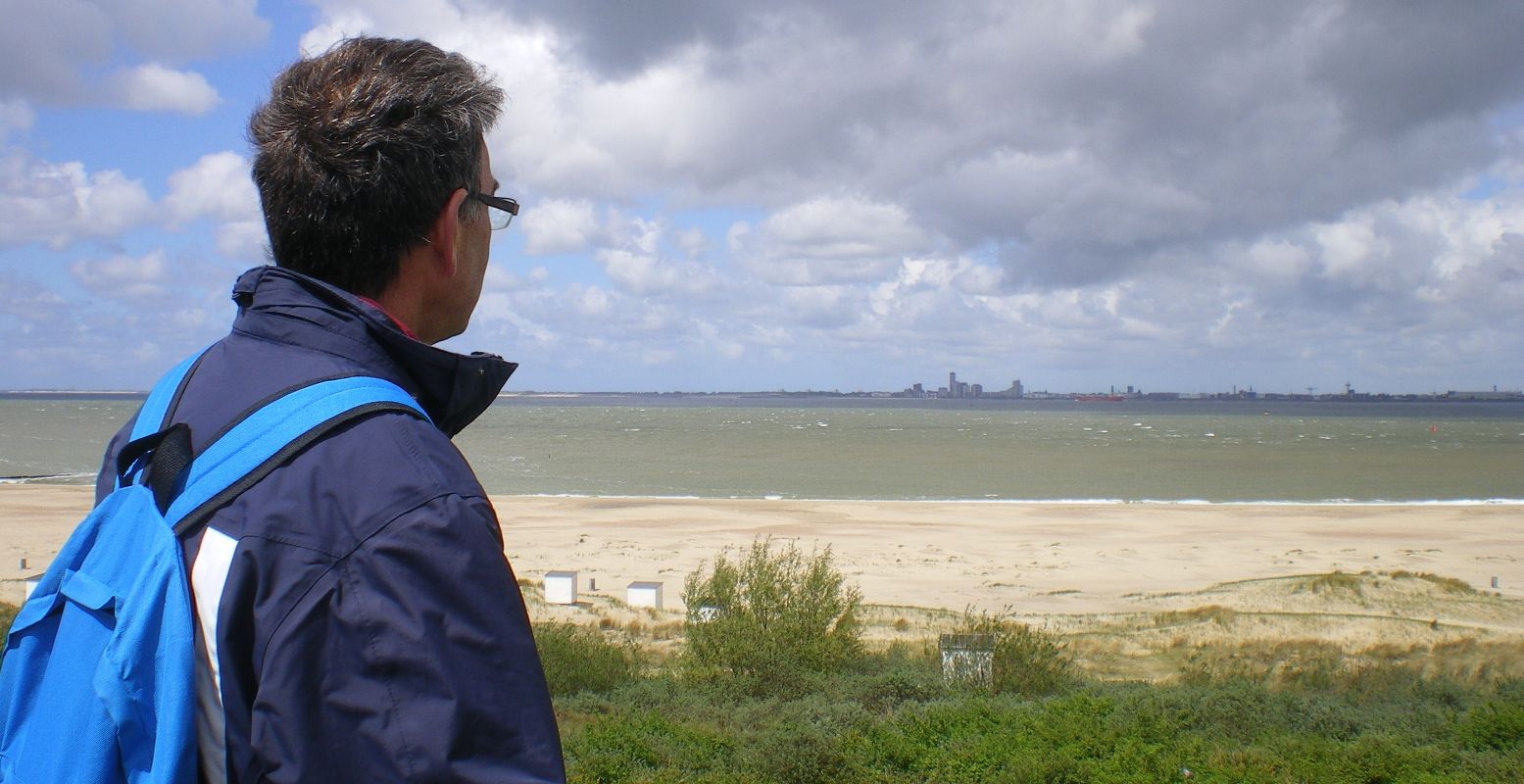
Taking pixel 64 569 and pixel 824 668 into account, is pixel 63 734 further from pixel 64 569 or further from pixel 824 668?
pixel 824 668

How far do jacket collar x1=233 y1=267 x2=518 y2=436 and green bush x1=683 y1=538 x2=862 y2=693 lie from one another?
8.07m

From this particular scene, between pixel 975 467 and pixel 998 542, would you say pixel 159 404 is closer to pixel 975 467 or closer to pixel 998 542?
pixel 998 542

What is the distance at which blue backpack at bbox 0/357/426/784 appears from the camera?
1226 millimetres

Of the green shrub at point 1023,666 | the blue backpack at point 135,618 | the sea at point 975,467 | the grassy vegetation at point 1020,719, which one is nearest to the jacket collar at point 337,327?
the blue backpack at point 135,618

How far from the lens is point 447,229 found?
5.16 ft

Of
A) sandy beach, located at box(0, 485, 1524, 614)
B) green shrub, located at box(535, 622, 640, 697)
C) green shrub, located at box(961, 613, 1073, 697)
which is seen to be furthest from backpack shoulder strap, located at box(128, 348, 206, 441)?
sandy beach, located at box(0, 485, 1524, 614)

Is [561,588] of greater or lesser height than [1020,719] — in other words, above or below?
below

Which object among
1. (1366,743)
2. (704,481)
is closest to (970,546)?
(1366,743)

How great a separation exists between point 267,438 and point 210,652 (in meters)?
0.24

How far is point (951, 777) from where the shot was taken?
629cm

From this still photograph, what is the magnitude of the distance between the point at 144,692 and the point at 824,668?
9.06 metres

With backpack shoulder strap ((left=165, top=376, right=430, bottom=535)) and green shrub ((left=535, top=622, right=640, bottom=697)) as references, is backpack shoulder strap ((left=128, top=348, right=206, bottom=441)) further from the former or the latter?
green shrub ((left=535, top=622, right=640, bottom=697))

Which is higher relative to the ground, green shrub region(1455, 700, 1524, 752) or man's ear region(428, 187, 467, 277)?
man's ear region(428, 187, 467, 277)

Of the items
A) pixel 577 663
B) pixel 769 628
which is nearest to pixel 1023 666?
pixel 769 628
